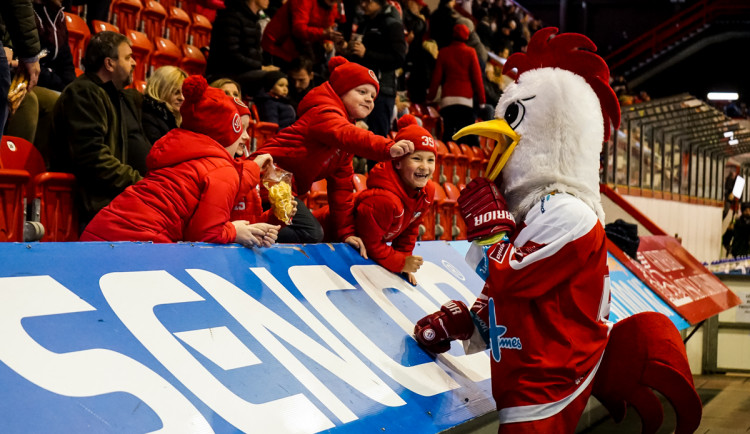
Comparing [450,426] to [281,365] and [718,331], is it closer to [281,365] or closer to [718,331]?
[281,365]

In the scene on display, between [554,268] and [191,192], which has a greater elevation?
[191,192]

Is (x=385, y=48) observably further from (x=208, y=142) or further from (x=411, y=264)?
(x=208, y=142)

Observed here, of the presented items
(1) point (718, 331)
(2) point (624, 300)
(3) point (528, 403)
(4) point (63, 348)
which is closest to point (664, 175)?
(1) point (718, 331)

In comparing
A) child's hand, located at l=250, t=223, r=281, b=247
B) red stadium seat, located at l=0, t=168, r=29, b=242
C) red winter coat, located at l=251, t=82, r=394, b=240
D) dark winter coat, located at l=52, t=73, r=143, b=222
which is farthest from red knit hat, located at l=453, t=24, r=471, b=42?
child's hand, located at l=250, t=223, r=281, b=247

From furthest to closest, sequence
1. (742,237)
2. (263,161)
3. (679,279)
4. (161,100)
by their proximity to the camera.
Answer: (742,237), (679,279), (161,100), (263,161)

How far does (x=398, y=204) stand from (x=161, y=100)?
71.6 inches

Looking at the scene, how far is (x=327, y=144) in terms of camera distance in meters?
3.94

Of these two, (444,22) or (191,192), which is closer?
(191,192)

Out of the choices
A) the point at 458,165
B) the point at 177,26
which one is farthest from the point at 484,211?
the point at 458,165

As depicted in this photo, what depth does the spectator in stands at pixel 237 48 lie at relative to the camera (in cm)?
663

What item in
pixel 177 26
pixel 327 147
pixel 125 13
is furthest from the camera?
pixel 177 26

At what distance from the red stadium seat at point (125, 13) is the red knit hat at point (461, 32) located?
3.87 metres

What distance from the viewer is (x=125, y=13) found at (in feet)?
24.7

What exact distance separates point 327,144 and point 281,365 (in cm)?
183
